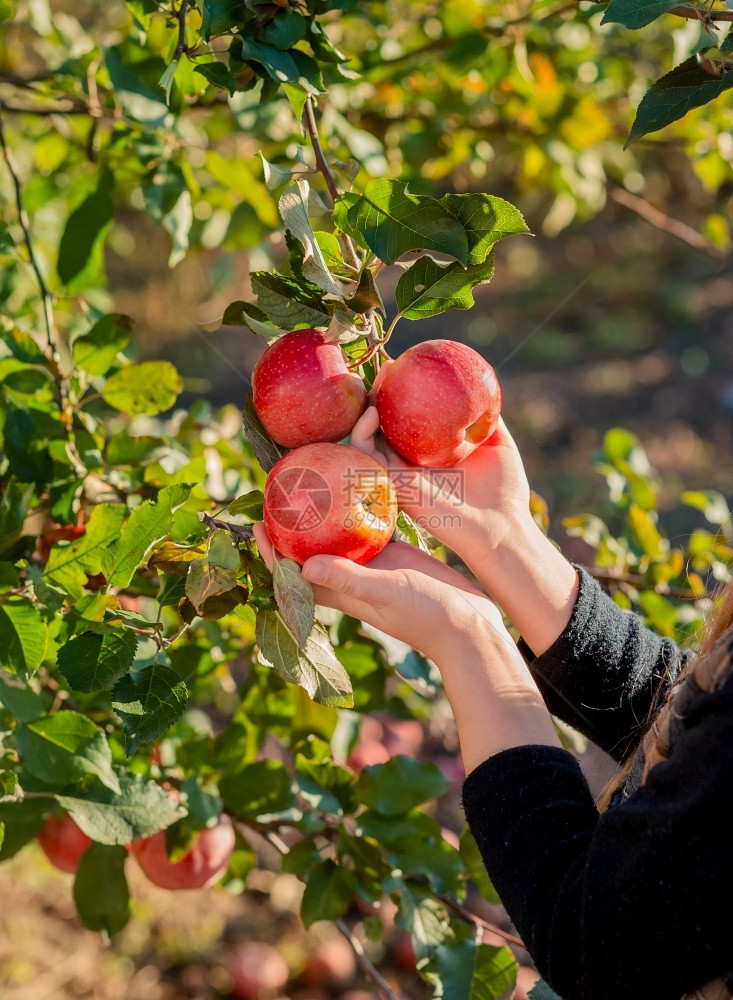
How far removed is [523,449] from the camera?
3.46 m

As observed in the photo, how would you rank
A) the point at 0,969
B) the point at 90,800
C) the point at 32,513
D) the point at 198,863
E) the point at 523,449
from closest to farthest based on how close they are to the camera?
the point at 90,800 → the point at 32,513 → the point at 198,863 → the point at 0,969 → the point at 523,449

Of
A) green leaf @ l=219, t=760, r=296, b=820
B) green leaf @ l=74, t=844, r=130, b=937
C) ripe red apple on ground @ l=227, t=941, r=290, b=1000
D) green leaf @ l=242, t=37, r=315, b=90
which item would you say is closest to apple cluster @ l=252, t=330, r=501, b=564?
green leaf @ l=242, t=37, r=315, b=90

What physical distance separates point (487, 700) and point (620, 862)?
0.17m

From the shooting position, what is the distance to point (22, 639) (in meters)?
0.85

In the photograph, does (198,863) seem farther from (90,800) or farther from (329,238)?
(329,238)

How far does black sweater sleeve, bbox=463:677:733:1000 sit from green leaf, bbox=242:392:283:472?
1.19 ft

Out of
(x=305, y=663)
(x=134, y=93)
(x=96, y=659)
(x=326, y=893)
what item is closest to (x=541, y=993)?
(x=326, y=893)

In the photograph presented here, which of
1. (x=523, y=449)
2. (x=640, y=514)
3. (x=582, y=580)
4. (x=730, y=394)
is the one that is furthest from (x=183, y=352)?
(x=582, y=580)

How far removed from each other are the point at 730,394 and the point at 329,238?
314 centimetres

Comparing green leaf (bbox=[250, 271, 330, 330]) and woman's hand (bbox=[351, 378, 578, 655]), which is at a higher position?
green leaf (bbox=[250, 271, 330, 330])

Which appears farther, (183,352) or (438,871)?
(183,352)

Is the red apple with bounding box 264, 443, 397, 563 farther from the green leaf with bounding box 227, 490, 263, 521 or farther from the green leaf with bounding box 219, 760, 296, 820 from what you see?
the green leaf with bounding box 219, 760, 296, 820

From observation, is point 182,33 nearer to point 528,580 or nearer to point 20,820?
point 528,580

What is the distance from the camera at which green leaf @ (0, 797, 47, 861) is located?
94 centimetres
